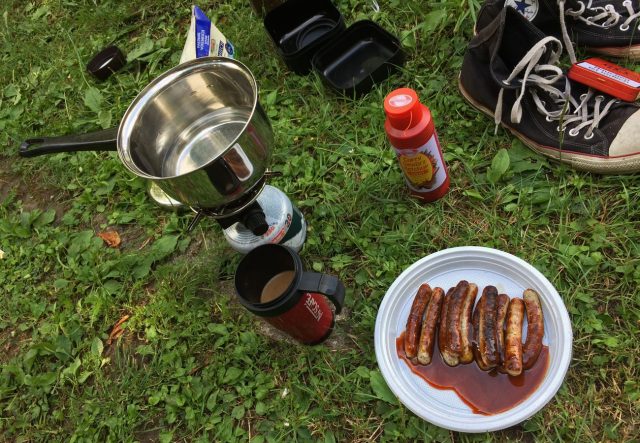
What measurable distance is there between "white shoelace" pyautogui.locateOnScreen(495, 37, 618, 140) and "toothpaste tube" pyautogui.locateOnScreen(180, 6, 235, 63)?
1280 millimetres

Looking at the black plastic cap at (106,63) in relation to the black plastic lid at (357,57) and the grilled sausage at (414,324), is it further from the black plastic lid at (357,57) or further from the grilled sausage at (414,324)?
the grilled sausage at (414,324)

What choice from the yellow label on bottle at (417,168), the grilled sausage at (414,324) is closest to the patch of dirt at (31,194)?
the yellow label on bottle at (417,168)

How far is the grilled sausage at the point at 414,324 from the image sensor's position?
1720mm

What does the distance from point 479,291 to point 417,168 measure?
469mm

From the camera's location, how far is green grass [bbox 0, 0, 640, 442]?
1786 millimetres

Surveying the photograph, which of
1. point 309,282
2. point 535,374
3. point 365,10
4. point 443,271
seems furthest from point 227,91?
point 535,374

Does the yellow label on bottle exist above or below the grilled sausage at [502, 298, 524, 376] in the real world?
above

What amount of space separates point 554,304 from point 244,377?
107 cm

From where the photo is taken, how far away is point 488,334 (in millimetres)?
1643

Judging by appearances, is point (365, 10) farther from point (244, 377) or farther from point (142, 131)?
point (244, 377)

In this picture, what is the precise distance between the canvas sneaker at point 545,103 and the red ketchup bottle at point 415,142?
37 centimetres

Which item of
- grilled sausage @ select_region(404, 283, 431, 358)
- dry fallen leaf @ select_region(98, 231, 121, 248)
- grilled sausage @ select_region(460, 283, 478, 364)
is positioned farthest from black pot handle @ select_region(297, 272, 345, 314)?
dry fallen leaf @ select_region(98, 231, 121, 248)

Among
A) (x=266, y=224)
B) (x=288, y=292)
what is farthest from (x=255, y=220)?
(x=288, y=292)

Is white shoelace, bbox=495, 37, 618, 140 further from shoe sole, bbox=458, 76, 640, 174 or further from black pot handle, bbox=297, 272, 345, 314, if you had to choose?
black pot handle, bbox=297, 272, 345, 314
